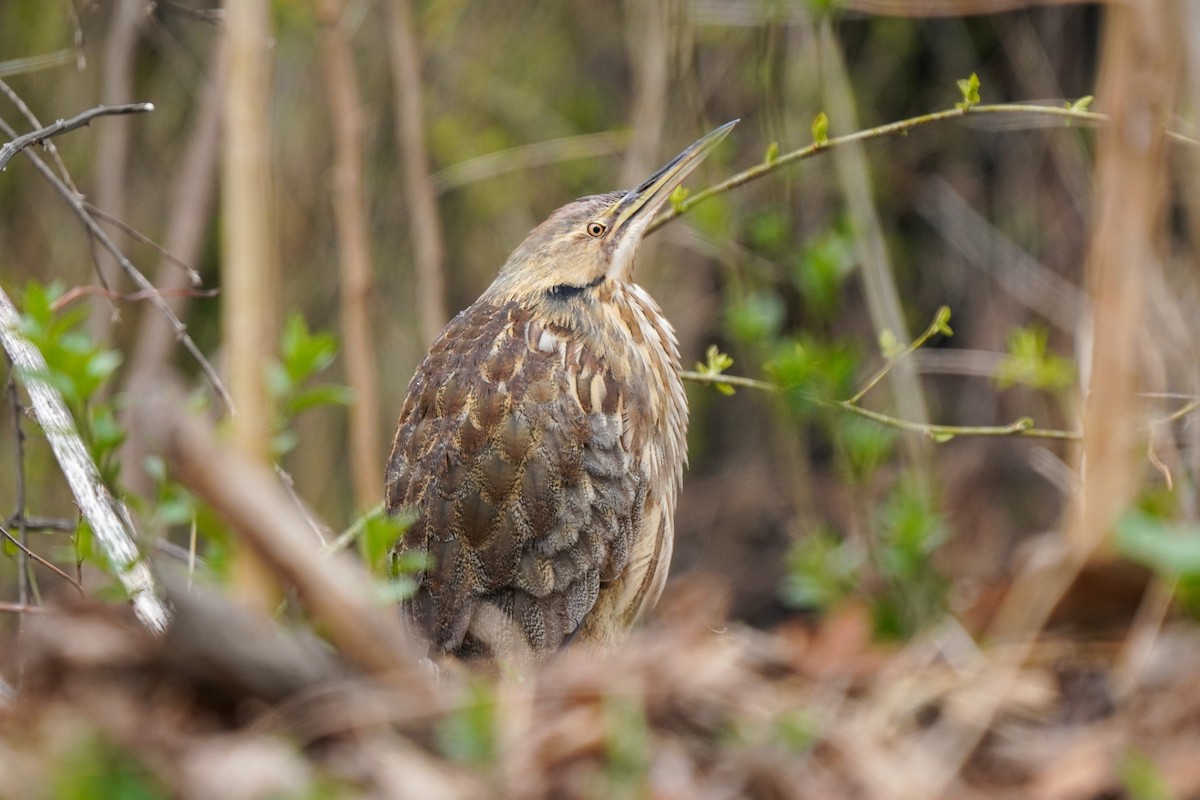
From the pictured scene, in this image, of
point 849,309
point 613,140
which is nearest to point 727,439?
point 849,309

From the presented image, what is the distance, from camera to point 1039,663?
2.17 metres

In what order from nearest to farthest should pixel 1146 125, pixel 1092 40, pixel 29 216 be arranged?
pixel 1146 125 → pixel 1092 40 → pixel 29 216

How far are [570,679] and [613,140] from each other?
4403mm

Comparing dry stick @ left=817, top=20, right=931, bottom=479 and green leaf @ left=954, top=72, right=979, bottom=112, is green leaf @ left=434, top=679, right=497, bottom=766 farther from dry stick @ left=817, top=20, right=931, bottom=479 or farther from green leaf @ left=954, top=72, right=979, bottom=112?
dry stick @ left=817, top=20, right=931, bottom=479

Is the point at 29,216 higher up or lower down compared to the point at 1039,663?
higher up

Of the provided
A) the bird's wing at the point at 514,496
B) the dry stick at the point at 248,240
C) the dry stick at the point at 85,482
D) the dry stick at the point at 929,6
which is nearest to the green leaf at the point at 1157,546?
the dry stick at the point at 248,240

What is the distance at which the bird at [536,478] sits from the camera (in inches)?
144

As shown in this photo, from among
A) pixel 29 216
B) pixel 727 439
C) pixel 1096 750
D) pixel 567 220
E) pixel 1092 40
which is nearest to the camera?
pixel 1096 750

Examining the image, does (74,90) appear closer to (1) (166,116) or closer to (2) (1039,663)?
(1) (166,116)

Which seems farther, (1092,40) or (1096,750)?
(1092,40)

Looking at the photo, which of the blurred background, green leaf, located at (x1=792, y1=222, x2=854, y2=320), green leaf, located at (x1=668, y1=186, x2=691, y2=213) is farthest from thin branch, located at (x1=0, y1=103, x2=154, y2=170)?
the blurred background

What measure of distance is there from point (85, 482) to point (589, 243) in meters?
1.91

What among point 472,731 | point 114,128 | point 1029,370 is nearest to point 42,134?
point 472,731

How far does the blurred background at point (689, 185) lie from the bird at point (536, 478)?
2.05 metres
